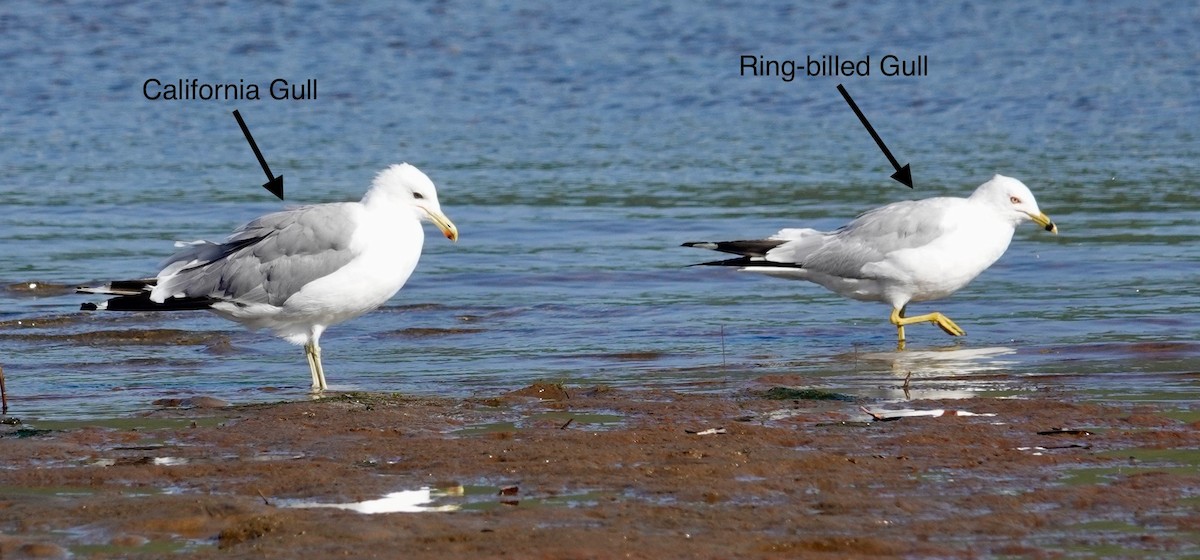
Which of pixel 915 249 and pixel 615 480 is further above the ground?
pixel 915 249

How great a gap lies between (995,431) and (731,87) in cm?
1552

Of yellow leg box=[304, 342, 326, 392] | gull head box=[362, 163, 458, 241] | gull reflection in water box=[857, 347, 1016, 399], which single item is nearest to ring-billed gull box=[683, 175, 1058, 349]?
gull reflection in water box=[857, 347, 1016, 399]

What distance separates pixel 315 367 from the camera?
899 centimetres

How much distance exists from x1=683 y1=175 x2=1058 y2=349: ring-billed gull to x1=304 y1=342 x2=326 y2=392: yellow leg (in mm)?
3201

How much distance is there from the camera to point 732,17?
25.4m

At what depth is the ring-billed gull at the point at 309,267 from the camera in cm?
877

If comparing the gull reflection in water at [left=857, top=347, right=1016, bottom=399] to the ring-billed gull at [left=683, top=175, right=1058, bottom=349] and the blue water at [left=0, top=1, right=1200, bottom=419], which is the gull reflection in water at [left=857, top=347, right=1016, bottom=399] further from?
the ring-billed gull at [left=683, top=175, right=1058, bottom=349]

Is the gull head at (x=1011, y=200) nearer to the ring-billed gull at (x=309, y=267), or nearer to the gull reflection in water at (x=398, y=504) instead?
the ring-billed gull at (x=309, y=267)

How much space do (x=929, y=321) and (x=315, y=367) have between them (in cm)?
394

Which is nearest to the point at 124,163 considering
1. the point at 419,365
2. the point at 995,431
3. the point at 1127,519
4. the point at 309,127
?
the point at 309,127

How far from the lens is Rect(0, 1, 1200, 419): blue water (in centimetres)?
960

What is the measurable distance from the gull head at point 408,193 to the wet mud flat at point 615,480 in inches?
60.0

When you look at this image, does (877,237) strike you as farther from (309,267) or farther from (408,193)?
(309,267)

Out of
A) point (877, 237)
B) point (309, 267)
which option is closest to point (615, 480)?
point (309, 267)
